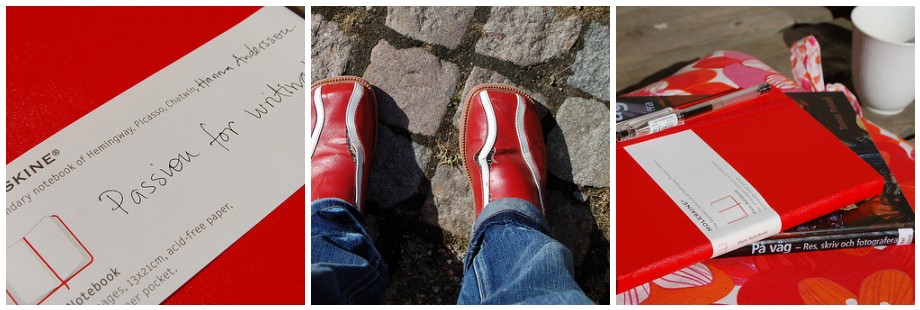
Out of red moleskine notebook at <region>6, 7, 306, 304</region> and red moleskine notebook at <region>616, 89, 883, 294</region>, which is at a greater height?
red moleskine notebook at <region>6, 7, 306, 304</region>

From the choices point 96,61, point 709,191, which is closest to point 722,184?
point 709,191

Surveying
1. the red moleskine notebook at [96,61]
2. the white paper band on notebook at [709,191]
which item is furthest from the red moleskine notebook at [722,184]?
the red moleskine notebook at [96,61]

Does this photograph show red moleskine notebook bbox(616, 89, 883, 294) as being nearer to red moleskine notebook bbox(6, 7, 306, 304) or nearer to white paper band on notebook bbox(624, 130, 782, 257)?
white paper band on notebook bbox(624, 130, 782, 257)

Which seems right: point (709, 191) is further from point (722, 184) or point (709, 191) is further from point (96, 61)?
point (96, 61)

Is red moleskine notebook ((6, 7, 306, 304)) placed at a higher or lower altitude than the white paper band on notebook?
higher

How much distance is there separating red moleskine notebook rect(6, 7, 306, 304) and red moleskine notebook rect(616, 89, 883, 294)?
356mm

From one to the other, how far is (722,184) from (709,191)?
0.06 feet

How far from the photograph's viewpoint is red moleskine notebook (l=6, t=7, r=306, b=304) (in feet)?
2.23

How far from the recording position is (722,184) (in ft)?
2.06

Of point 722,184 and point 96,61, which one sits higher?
point 96,61

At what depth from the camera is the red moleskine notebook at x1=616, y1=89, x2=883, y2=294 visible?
0.60 meters

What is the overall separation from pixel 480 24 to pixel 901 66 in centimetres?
56

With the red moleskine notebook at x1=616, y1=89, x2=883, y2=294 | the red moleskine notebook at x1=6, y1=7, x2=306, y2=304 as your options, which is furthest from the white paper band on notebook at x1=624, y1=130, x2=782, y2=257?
the red moleskine notebook at x1=6, y1=7, x2=306, y2=304

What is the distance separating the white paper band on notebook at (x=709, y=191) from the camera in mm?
601
